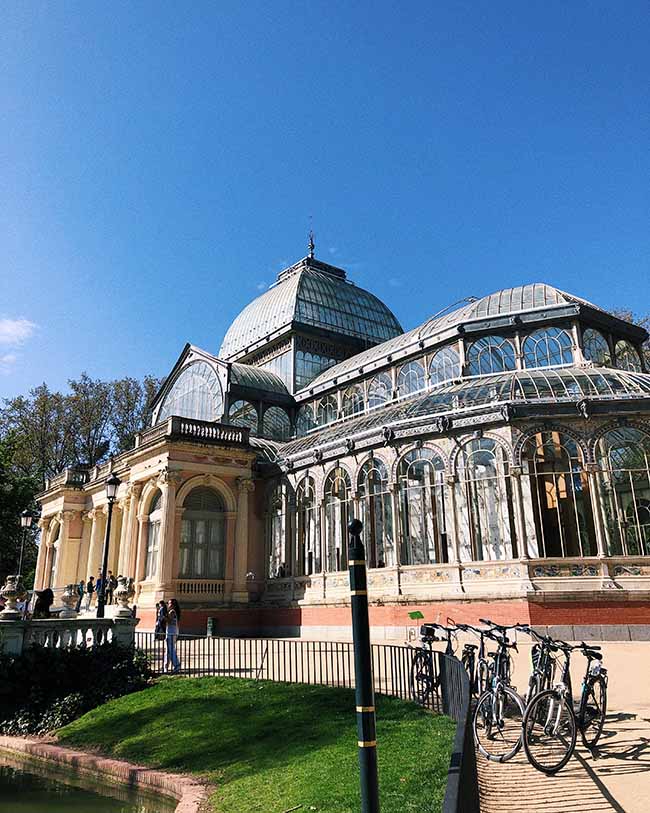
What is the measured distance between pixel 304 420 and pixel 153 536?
435 inches

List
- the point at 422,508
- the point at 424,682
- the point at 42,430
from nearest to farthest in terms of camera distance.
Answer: the point at 424,682, the point at 422,508, the point at 42,430

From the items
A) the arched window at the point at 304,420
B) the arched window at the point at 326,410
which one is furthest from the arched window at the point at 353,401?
the arched window at the point at 304,420

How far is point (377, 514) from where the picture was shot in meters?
23.8

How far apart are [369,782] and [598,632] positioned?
688 inches

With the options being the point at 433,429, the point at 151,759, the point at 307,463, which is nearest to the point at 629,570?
the point at 433,429

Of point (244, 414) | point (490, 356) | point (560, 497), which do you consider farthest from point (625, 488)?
point (244, 414)

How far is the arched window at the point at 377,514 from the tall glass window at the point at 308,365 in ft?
44.4

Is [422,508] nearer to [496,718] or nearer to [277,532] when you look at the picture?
[277,532]

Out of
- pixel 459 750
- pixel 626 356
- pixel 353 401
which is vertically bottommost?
pixel 459 750

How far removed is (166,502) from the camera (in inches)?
1054

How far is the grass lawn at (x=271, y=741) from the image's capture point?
6688mm

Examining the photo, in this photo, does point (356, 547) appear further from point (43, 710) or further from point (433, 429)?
point (433, 429)

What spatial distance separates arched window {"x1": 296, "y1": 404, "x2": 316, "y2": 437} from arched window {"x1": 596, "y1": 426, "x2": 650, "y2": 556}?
17328 millimetres

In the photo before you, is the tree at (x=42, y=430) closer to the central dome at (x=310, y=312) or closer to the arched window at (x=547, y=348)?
the central dome at (x=310, y=312)
